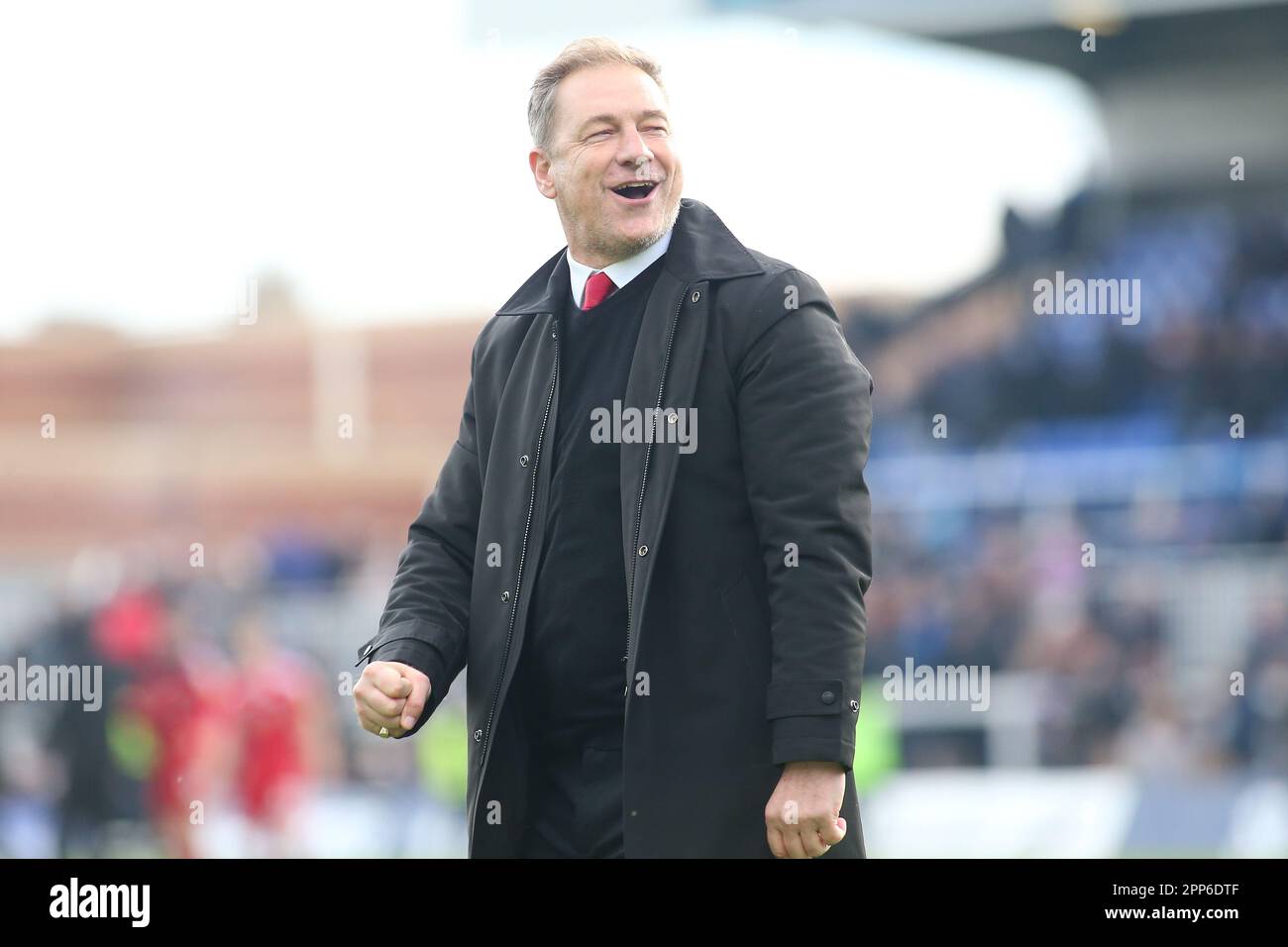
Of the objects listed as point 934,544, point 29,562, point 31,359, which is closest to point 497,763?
point 934,544

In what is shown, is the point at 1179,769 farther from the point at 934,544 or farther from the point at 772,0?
the point at 772,0

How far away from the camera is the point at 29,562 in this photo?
92.6 feet

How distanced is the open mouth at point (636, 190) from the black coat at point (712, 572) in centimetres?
11

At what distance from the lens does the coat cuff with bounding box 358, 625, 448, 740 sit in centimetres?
326

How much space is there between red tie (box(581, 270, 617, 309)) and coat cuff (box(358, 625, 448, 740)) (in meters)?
0.68

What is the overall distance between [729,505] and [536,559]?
36 cm

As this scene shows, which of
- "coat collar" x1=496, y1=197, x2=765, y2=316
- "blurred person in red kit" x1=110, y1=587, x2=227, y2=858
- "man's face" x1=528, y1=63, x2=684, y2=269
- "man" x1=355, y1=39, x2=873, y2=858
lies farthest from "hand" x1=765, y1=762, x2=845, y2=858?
"blurred person in red kit" x1=110, y1=587, x2=227, y2=858

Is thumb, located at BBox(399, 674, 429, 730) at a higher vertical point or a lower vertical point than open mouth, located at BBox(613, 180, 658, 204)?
lower

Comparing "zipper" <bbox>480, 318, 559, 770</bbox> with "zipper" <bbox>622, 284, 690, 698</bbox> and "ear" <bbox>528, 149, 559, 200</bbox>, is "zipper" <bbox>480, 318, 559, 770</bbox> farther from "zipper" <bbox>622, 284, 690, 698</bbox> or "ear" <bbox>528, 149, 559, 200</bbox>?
"ear" <bbox>528, 149, 559, 200</bbox>

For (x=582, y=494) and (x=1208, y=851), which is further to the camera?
(x=1208, y=851)

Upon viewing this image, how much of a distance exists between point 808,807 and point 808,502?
1.61ft

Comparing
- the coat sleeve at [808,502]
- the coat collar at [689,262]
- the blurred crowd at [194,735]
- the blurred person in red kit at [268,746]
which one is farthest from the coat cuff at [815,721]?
the blurred person in red kit at [268,746]

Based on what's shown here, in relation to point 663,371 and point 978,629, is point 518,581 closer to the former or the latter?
point 663,371

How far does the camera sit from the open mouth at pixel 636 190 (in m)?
3.29
